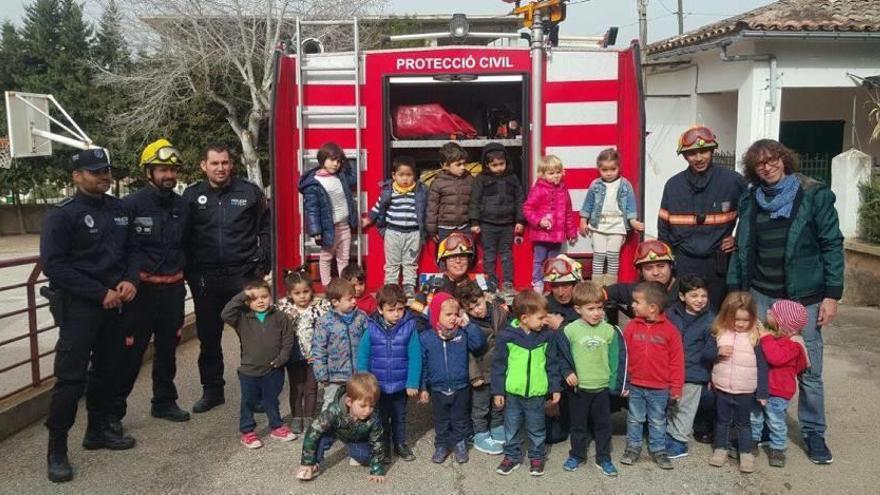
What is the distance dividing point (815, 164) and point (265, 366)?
11.1 metres

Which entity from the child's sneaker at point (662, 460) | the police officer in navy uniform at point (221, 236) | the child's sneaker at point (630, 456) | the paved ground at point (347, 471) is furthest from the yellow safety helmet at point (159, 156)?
the child's sneaker at point (662, 460)

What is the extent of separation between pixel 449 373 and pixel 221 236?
1988mm

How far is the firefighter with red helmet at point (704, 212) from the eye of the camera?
16.8 feet

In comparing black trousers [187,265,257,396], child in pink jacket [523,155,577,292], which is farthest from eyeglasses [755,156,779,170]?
black trousers [187,265,257,396]

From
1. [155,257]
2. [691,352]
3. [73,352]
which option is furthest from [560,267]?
[73,352]

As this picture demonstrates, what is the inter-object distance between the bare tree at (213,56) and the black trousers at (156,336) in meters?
19.6

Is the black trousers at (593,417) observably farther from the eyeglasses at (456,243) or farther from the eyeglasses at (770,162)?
the eyeglasses at (770,162)

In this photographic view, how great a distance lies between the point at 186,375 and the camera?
22.6 feet

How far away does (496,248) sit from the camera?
587cm

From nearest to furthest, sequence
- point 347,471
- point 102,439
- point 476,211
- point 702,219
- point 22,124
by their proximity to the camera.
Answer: point 347,471 < point 102,439 < point 702,219 < point 476,211 < point 22,124

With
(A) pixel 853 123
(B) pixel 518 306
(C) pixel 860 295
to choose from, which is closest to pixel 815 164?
(A) pixel 853 123

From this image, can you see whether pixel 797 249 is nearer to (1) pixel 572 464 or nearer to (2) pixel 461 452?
(1) pixel 572 464

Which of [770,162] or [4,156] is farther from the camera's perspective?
[4,156]

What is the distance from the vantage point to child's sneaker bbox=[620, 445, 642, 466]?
473 cm
